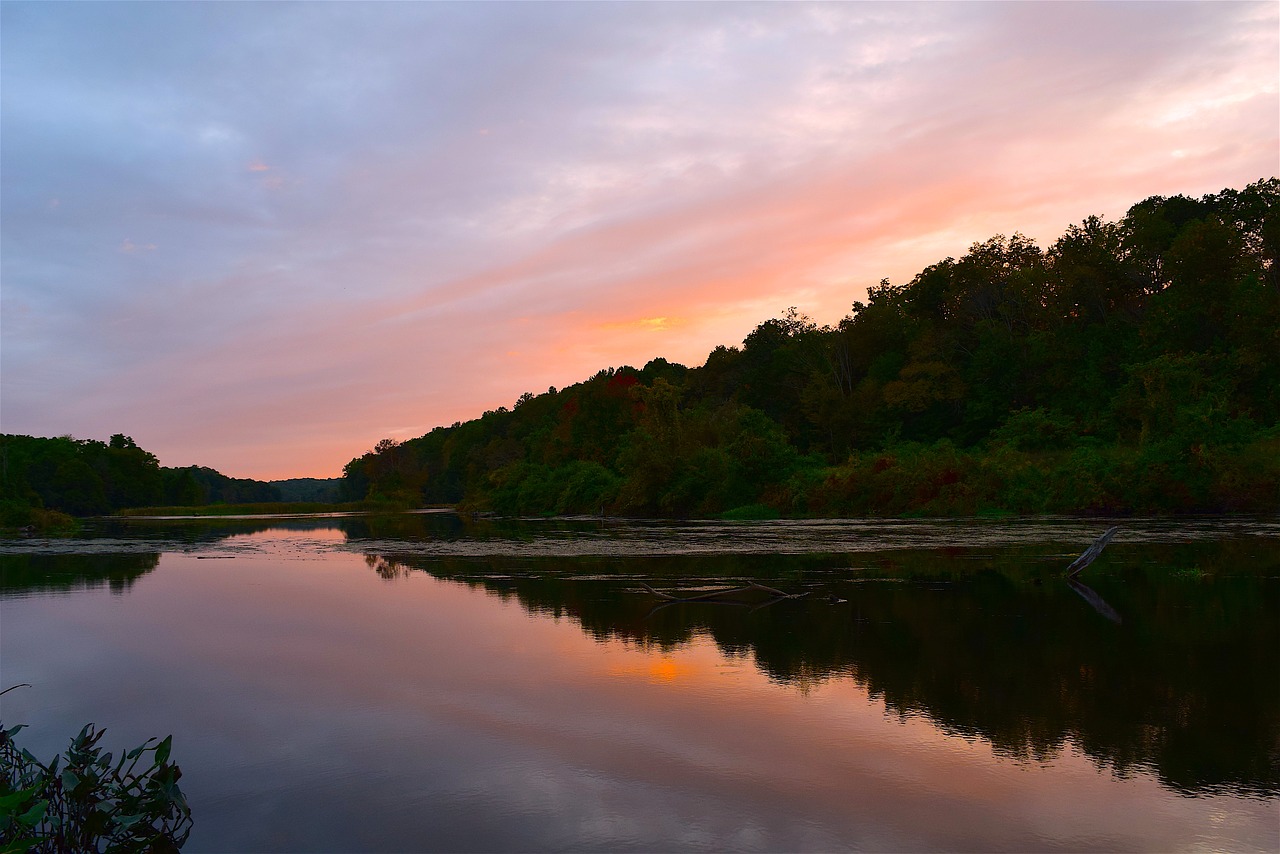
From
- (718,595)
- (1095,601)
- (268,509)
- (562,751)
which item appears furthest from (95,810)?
(268,509)

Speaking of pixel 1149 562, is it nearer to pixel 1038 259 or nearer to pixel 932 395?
pixel 932 395

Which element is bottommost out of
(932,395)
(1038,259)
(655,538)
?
(655,538)

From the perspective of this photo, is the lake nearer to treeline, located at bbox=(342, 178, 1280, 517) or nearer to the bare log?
the bare log

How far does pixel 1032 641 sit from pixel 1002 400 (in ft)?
178

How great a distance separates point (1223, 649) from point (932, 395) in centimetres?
5413

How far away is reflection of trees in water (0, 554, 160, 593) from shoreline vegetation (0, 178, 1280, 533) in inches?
996

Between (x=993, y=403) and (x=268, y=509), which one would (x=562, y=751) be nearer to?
(x=993, y=403)

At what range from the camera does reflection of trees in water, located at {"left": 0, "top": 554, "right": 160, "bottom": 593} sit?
1927 cm

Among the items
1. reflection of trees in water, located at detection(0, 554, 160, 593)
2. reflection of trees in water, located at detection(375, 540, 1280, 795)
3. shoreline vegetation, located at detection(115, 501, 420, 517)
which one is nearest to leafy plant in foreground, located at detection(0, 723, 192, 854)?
reflection of trees in water, located at detection(375, 540, 1280, 795)

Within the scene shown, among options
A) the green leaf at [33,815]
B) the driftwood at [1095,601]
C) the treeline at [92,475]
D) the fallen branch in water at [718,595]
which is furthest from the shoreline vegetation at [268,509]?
the green leaf at [33,815]

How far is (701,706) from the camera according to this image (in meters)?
8.14

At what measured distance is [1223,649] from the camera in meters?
9.81

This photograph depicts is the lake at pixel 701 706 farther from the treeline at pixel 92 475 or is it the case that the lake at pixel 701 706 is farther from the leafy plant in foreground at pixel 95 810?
the treeline at pixel 92 475

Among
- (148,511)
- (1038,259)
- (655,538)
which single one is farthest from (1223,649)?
(148,511)
